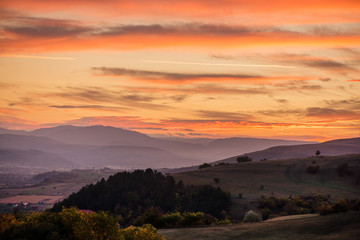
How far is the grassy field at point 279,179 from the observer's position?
278ft

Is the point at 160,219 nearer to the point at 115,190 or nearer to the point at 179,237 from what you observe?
the point at 179,237

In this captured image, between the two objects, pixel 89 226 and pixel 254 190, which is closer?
pixel 89 226

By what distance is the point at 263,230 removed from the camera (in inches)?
1414

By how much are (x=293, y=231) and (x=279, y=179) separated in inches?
2877

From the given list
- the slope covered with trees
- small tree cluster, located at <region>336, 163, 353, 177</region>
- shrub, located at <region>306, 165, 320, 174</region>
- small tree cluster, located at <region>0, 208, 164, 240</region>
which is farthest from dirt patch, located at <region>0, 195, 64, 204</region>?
small tree cluster, located at <region>0, 208, 164, 240</region>

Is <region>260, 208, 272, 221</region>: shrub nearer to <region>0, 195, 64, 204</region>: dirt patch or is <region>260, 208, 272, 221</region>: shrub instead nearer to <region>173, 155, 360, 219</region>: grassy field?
<region>173, 155, 360, 219</region>: grassy field

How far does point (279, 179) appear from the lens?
104 meters

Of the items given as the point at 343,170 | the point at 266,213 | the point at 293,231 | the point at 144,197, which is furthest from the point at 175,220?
the point at 343,170

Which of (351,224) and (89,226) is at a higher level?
(89,226)

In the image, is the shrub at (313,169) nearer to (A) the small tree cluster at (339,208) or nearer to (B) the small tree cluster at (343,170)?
(B) the small tree cluster at (343,170)

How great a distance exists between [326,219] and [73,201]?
62.1 metres

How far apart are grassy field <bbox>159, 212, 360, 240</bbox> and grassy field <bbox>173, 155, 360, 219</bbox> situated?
3401 cm

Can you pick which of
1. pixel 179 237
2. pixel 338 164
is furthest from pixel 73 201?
pixel 338 164

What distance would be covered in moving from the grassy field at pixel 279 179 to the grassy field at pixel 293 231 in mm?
34010
